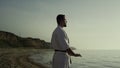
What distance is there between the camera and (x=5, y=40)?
169750 mm

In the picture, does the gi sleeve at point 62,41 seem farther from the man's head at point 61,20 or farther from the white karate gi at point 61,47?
the man's head at point 61,20

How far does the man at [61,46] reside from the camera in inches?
202

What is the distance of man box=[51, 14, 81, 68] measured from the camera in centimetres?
512

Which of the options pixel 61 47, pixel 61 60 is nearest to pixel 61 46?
pixel 61 47

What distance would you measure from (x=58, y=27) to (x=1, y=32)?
175783mm

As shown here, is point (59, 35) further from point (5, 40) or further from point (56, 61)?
point (5, 40)

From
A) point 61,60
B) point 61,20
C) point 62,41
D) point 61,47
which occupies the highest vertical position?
point 61,20

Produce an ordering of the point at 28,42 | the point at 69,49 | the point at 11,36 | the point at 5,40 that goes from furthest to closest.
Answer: the point at 28,42, the point at 11,36, the point at 5,40, the point at 69,49

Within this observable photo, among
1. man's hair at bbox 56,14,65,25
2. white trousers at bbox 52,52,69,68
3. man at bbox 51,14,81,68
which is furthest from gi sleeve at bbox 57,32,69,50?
man's hair at bbox 56,14,65,25

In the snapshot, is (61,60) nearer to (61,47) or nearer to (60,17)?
(61,47)

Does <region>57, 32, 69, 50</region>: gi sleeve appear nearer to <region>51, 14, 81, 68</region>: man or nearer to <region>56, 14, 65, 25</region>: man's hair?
<region>51, 14, 81, 68</region>: man

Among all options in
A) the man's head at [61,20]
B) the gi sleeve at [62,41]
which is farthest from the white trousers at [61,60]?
the man's head at [61,20]

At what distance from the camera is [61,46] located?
517 centimetres

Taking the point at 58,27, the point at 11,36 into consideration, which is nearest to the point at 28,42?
the point at 11,36
